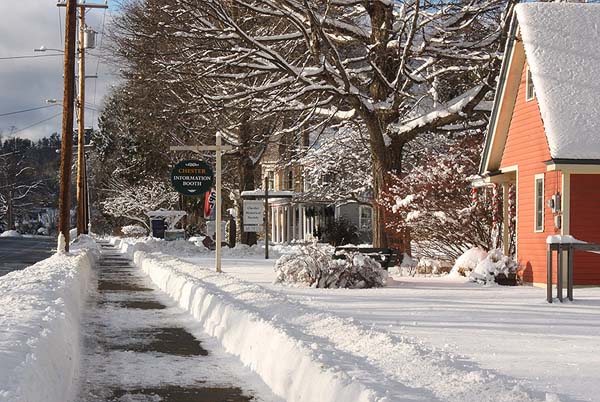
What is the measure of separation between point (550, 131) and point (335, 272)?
5.22 metres

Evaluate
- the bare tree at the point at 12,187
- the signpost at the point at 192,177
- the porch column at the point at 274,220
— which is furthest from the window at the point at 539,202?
the bare tree at the point at 12,187

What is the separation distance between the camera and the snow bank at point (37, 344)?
621 cm

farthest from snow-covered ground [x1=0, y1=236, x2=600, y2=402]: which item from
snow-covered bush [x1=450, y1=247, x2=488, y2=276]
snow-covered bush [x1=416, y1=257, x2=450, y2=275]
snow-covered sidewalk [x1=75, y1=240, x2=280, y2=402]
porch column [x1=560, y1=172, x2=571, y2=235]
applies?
snow-covered bush [x1=416, y1=257, x2=450, y2=275]

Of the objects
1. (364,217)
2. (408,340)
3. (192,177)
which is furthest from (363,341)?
(364,217)

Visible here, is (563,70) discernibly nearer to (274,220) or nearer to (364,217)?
(364,217)

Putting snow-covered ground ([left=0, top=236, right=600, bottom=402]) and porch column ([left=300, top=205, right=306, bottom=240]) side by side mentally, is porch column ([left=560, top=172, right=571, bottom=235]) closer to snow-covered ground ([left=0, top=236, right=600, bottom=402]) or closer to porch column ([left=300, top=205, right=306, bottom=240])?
snow-covered ground ([left=0, top=236, right=600, bottom=402])

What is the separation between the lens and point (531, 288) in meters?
18.4

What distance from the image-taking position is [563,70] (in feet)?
60.1

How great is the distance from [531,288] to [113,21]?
2106 centimetres

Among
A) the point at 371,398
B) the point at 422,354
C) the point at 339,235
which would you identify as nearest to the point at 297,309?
the point at 422,354

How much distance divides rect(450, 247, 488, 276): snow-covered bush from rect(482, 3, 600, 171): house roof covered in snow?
2.91m

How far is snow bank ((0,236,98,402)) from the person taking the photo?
20.4 feet

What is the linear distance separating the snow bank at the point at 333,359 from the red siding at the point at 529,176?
7.75m

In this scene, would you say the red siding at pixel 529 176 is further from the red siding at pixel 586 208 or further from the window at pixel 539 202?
the red siding at pixel 586 208
